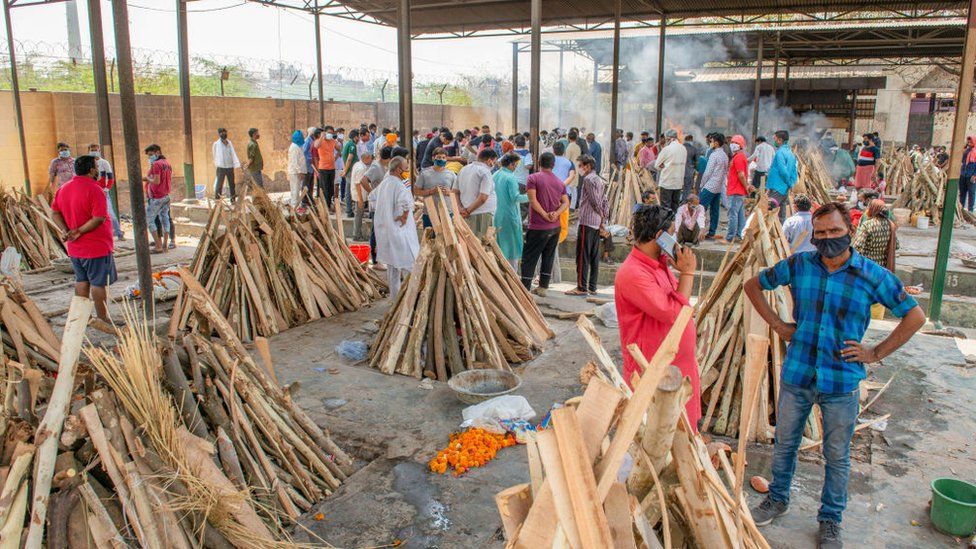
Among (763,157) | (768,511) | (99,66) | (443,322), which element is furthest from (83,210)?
(763,157)

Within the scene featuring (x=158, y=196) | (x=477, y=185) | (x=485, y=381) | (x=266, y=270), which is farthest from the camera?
(x=158, y=196)

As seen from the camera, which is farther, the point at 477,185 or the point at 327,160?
the point at 327,160

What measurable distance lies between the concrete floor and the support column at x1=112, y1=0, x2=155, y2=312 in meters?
Result: 0.68

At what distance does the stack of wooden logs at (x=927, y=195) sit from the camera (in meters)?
14.5

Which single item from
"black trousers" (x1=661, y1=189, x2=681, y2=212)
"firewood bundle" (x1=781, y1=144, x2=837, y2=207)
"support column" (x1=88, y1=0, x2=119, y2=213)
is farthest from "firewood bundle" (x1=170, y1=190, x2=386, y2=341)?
"firewood bundle" (x1=781, y1=144, x2=837, y2=207)

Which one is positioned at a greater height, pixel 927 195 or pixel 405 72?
pixel 405 72

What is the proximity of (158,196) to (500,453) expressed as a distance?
8.32 metres

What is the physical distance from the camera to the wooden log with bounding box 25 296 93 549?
9.27 feet

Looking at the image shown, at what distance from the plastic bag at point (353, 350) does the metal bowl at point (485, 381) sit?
1295mm

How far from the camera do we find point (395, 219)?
7484mm

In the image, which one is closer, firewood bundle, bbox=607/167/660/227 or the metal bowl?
the metal bowl

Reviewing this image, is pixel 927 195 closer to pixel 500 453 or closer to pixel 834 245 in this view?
pixel 834 245

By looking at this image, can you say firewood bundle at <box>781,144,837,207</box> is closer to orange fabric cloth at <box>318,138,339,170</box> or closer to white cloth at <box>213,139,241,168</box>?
orange fabric cloth at <box>318,138,339,170</box>

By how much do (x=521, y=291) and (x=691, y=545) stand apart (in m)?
4.84
